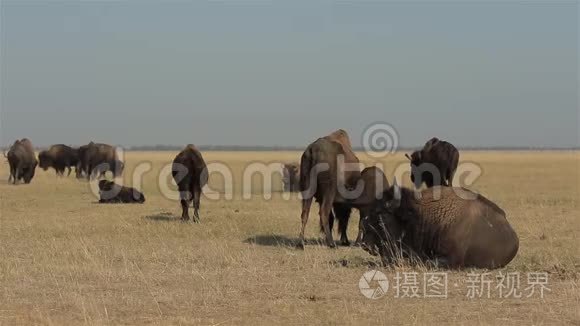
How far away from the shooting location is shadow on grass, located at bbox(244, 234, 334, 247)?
45.1ft

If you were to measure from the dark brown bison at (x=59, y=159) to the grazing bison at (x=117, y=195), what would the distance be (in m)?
23.7

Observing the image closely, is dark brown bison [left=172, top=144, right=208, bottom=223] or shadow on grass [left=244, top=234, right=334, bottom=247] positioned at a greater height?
dark brown bison [left=172, top=144, right=208, bottom=223]

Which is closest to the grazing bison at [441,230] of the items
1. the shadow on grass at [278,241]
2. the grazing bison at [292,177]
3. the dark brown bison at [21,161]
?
the shadow on grass at [278,241]

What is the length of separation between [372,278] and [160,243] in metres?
5.61

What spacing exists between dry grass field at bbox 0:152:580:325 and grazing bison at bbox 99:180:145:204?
594cm

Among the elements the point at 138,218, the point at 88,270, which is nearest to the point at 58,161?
the point at 138,218

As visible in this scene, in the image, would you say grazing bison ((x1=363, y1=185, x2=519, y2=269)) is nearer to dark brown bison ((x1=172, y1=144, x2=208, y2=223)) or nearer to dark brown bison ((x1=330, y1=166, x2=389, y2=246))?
dark brown bison ((x1=330, y1=166, x2=389, y2=246))

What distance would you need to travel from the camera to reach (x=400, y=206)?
10539mm

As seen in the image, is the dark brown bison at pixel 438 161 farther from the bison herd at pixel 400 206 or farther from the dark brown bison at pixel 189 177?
the dark brown bison at pixel 189 177

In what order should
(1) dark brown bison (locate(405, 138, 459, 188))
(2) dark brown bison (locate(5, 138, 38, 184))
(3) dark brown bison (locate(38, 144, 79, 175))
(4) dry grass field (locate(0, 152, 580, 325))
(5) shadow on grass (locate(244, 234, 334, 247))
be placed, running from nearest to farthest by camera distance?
(4) dry grass field (locate(0, 152, 580, 325))
(5) shadow on grass (locate(244, 234, 334, 247))
(1) dark brown bison (locate(405, 138, 459, 188))
(2) dark brown bison (locate(5, 138, 38, 184))
(3) dark brown bison (locate(38, 144, 79, 175))

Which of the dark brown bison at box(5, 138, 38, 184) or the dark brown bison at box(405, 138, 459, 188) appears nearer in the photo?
the dark brown bison at box(405, 138, 459, 188)

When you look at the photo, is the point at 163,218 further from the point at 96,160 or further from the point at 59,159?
the point at 59,159

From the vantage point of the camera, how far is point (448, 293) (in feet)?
28.7

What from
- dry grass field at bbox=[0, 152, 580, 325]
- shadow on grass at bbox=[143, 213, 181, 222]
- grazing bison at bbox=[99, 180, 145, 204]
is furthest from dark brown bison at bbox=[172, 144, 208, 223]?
grazing bison at bbox=[99, 180, 145, 204]
